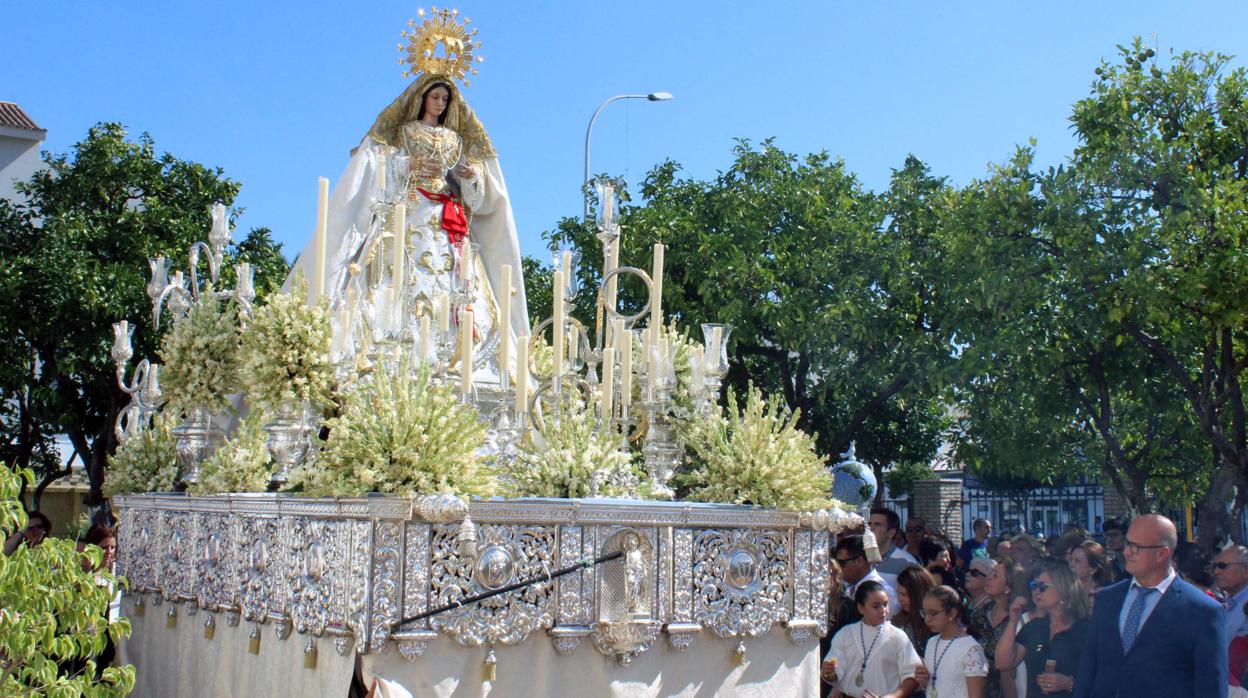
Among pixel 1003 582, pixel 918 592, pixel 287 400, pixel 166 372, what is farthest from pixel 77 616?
pixel 1003 582

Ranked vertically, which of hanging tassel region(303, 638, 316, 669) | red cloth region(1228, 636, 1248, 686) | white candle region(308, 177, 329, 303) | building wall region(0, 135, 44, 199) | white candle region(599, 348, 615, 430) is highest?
building wall region(0, 135, 44, 199)

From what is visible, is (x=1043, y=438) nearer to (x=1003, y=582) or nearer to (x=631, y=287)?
(x=631, y=287)

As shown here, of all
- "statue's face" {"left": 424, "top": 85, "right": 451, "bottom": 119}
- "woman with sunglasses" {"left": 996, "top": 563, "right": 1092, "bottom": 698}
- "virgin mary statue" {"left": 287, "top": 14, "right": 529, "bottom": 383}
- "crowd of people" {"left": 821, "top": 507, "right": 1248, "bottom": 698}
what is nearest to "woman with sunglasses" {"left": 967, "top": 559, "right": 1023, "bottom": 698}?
"crowd of people" {"left": 821, "top": 507, "right": 1248, "bottom": 698}

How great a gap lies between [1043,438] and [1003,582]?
11427 mm

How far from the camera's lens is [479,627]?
17.1 ft

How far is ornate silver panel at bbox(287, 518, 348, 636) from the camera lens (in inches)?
211

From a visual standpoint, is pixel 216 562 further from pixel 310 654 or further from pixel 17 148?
pixel 17 148

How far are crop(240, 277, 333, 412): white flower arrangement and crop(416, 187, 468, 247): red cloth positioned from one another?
123 inches

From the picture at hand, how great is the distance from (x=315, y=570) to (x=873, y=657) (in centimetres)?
273

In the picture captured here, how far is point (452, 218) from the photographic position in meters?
10.0

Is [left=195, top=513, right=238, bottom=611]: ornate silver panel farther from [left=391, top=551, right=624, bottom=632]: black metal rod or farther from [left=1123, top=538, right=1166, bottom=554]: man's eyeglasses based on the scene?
[left=1123, top=538, right=1166, bottom=554]: man's eyeglasses

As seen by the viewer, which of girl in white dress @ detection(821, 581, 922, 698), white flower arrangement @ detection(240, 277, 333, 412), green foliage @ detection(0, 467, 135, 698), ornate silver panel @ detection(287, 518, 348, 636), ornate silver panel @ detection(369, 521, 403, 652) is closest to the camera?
ornate silver panel @ detection(369, 521, 403, 652)

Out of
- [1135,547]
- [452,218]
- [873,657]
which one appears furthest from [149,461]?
[1135,547]

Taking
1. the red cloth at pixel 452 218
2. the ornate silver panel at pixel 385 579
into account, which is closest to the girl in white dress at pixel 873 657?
the ornate silver panel at pixel 385 579
